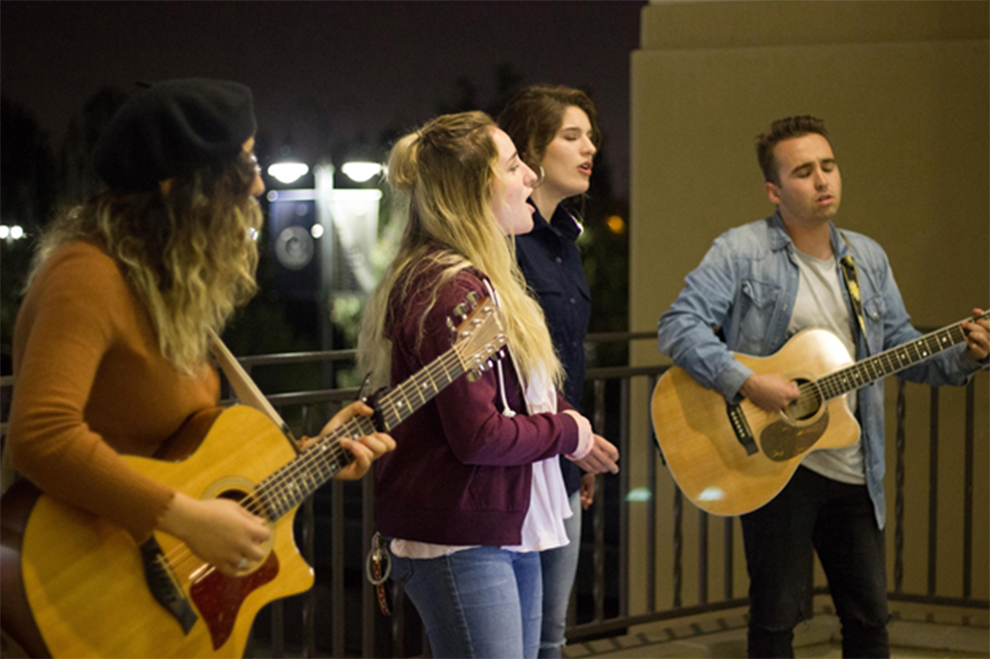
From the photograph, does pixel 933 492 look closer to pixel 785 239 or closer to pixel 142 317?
pixel 785 239

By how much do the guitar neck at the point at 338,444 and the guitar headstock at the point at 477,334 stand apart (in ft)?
0.07

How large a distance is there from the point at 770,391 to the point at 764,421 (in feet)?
0.45

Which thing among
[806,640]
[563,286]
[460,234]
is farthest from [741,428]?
[806,640]

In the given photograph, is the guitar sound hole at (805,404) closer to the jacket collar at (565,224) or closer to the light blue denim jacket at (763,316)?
the light blue denim jacket at (763,316)

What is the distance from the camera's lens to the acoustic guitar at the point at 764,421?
342 centimetres

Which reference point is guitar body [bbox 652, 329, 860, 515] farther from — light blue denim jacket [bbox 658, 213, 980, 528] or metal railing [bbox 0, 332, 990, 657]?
metal railing [bbox 0, 332, 990, 657]

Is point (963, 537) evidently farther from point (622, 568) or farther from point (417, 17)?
point (417, 17)

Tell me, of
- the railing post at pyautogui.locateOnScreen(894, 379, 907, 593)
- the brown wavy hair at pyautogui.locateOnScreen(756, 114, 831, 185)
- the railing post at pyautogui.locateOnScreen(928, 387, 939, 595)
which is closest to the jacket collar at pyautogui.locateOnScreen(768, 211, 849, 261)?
the brown wavy hair at pyautogui.locateOnScreen(756, 114, 831, 185)

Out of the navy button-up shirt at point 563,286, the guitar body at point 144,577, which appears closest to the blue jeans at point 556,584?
the navy button-up shirt at point 563,286

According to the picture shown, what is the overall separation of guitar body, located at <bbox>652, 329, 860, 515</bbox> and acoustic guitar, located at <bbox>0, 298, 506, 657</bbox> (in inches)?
61.4

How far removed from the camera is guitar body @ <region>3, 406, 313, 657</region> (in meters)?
1.73

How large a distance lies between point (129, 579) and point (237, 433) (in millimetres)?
315

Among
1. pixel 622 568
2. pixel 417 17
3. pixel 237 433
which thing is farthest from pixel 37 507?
pixel 417 17

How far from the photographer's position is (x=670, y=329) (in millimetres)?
3562
